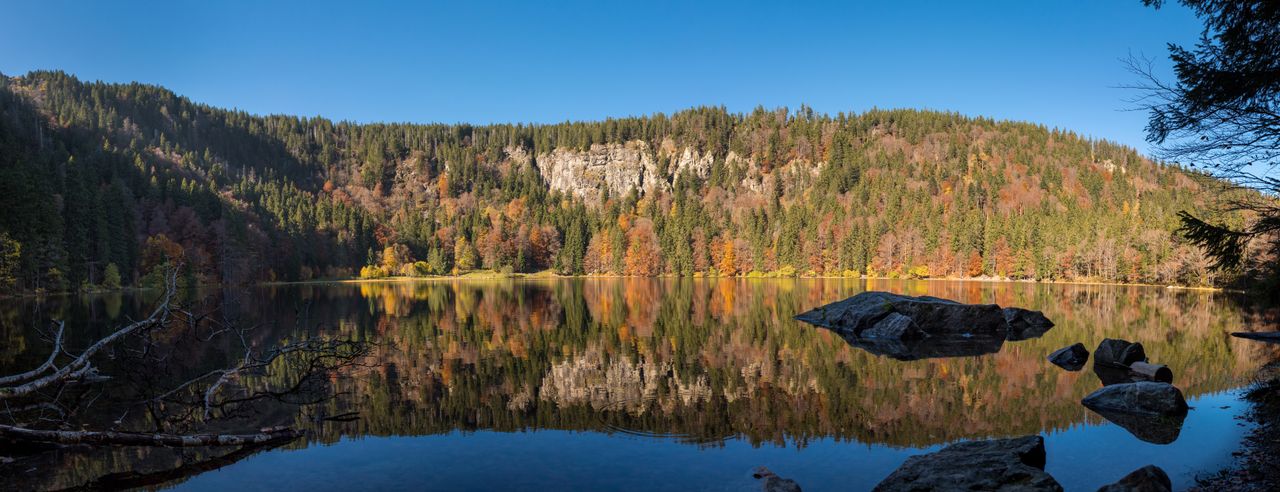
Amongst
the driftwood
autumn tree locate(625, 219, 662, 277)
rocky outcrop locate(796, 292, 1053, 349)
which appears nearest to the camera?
the driftwood

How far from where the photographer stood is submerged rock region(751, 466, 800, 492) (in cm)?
1155

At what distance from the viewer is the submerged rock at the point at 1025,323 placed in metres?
36.1

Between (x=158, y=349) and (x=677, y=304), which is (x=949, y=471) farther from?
(x=677, y=304)

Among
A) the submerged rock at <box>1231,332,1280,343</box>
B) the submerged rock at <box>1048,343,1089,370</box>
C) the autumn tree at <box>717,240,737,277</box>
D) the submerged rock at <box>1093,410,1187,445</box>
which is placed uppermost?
the autumn tree at <box>717,240,737,277</box>

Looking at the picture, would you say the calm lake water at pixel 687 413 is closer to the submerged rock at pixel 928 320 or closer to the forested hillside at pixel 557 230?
the submerged rock at pixel 928 320

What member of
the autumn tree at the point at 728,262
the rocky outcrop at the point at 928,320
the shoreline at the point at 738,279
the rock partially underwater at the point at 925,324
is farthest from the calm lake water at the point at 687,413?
the autumn tree at the point at 728,262

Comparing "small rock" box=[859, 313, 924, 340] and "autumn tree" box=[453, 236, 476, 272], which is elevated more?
"autumn tree" box=[453, 236, 476, 272]

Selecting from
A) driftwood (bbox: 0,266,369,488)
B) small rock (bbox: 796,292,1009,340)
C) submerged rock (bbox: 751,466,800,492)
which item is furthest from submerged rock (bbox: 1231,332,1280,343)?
driftwood (bbox: 0,266,369,488)

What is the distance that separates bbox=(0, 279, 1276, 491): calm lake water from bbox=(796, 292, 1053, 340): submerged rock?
2.21m

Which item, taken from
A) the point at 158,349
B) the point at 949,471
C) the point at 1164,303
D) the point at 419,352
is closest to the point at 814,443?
the point at 949,471

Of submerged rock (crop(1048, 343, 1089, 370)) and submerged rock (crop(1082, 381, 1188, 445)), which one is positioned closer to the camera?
submerged rock (crop(1082, 381, 1188, 445))

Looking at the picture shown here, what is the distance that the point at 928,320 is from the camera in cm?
3619

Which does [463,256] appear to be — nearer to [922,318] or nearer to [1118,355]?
[922,318]

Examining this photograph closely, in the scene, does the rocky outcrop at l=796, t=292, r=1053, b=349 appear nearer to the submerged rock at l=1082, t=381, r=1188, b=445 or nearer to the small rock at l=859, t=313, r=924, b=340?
the small rock at l=859, t=313, r=924, b=340
